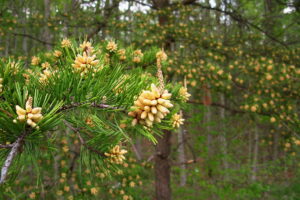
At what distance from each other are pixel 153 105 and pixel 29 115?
0.37 m

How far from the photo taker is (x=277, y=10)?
5.34 metres

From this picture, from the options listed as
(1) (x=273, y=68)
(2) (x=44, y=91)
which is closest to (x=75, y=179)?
(2) (x=44, y=91)

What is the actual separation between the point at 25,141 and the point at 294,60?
4.72m

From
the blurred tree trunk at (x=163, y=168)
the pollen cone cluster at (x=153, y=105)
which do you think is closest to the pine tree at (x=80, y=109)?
the pollen cone cluster at (x=153, y=105)

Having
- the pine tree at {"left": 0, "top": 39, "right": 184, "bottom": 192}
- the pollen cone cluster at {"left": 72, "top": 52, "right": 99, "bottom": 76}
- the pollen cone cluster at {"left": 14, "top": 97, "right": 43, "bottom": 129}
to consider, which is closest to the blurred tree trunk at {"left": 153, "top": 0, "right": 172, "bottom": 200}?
the pine tree at {"left": 0, "top": 39, "right": 184, "bottom": 192}

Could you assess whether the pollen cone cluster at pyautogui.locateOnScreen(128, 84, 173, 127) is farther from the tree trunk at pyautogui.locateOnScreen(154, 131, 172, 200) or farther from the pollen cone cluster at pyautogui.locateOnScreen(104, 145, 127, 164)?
the tree trunk at pyautogui.locateOnScreen(154, 131, 172, 200)

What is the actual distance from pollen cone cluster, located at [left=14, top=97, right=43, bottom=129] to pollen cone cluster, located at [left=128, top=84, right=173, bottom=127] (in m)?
0.30

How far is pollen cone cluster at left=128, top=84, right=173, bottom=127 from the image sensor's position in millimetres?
720

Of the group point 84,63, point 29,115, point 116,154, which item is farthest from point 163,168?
point 29,115

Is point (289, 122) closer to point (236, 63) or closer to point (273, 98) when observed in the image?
point (273, 98)

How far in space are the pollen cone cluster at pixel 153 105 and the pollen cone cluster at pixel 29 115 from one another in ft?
0.97

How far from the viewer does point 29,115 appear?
2.18 ft

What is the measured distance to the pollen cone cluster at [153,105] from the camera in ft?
2.36

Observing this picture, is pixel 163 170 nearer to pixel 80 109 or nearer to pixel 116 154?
pixel 116 154
